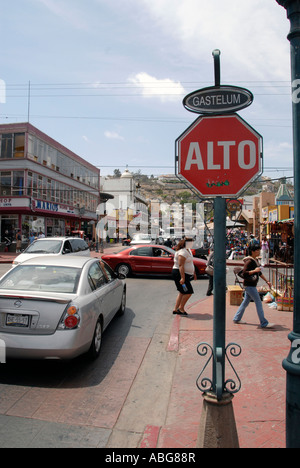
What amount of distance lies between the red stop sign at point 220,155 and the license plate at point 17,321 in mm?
2904

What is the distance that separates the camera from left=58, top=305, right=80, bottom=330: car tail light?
4.39m

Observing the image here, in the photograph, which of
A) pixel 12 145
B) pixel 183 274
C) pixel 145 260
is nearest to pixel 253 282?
pixel 183 274

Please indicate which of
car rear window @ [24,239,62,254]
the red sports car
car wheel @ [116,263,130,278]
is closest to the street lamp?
car rear window @ [24,239,62,254]

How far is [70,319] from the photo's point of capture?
4.42 metres

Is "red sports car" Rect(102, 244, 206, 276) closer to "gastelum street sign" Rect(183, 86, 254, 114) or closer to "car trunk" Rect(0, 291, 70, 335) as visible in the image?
"car trunk" Rect(0, 291, 70, 335)

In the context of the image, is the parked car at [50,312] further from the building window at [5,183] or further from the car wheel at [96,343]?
the building window at [5,183]

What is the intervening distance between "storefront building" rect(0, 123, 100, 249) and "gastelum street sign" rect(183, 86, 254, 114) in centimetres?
2676

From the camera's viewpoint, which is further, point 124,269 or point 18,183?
point 18,183

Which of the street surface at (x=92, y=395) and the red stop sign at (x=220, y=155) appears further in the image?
the street surface at (x=92, y=395)

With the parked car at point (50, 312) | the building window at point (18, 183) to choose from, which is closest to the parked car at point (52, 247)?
the parked car at point (50, 312)

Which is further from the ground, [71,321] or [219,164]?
[219,164]

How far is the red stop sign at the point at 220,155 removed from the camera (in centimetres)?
268

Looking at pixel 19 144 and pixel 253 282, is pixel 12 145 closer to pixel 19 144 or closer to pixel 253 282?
pixel 19 144

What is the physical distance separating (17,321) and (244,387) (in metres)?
2.93
